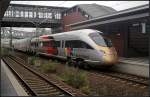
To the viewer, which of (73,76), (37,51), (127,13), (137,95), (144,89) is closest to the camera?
(137,95)

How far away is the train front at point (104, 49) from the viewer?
→ 60.3 feet

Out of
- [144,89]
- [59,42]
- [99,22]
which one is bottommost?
[144,89]

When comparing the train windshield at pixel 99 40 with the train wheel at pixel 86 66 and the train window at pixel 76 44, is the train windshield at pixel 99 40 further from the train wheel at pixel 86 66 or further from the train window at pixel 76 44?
the train wheel at pixel 86 66

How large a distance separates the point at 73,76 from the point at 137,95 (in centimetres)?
387

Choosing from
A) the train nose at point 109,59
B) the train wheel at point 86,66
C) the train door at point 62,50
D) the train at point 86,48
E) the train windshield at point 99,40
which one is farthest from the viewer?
the train door at point 62,50

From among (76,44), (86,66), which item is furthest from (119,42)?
(86,66)

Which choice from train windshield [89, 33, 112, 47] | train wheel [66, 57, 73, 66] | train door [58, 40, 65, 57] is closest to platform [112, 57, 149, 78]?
train windshield [89, 33, 112, 47]

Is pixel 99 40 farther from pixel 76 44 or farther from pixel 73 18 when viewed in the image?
pixel 73 18

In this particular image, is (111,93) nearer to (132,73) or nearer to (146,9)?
(132,73)

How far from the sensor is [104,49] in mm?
18719

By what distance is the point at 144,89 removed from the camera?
12766mm

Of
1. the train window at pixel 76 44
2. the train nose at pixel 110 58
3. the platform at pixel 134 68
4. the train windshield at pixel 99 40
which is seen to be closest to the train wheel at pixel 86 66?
the train window at pixel 76 44

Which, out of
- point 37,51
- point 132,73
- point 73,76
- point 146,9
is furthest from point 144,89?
point 37,51

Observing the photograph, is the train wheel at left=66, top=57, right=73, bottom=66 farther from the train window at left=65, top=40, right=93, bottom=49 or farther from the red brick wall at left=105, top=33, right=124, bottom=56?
the red brick wall at left=105, top=33, right=124, bottom=56
